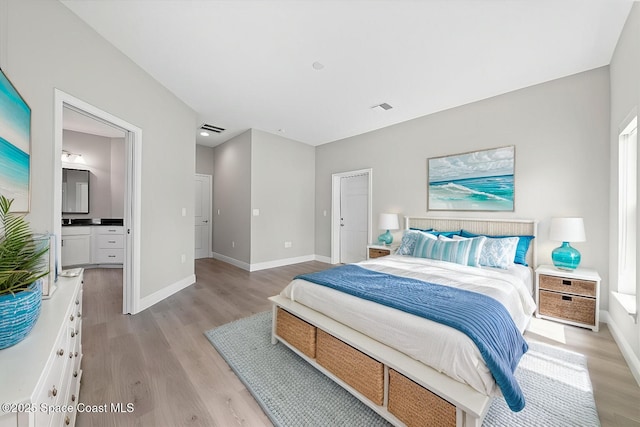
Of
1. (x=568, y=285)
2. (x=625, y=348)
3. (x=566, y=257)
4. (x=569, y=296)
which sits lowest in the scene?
(x=625, y=348)

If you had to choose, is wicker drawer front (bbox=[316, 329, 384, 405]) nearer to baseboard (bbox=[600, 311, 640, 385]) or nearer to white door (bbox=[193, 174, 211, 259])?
baseboard (bbox=[600, 311, 640, 385])

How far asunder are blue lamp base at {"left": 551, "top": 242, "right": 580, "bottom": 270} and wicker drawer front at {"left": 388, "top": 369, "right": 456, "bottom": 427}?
2.53m

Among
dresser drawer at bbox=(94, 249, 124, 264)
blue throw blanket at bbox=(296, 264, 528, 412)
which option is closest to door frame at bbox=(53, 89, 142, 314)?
blue throw blanket at bbox=(296, 264, 528, 412)

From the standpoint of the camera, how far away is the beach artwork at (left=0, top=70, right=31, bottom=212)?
1354mm

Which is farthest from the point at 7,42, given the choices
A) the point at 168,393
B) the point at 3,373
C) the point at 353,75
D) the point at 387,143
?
the point at 387,143

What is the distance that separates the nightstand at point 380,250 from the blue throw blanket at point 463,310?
1.95 m

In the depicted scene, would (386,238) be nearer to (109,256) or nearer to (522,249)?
(522,249)

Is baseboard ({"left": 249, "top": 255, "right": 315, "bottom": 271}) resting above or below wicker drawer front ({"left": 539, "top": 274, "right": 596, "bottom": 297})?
below

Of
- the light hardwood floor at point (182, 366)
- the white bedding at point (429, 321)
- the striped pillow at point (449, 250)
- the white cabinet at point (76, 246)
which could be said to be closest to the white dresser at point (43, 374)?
the light hardwood floor at point (182, 366)

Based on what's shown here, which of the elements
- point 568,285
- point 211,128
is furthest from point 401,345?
point 211,128

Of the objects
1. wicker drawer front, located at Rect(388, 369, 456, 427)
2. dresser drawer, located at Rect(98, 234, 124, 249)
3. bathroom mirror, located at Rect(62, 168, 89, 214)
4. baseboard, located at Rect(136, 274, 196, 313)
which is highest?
bathroom mirror, located at Rect(62, 168, 89, 214)

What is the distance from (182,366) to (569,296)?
373 centimetres

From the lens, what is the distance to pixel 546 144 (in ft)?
9.74

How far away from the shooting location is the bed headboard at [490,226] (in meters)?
3.05
